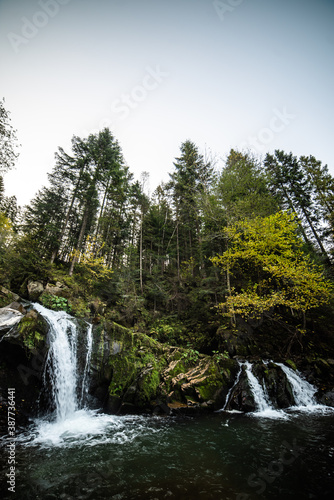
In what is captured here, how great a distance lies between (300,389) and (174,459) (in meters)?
7.53

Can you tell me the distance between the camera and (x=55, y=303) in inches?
403

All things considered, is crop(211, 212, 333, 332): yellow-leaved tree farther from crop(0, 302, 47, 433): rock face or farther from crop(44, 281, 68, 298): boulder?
crop(44, 281, 68, 298): boulder

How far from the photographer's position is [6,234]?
14422 millimetres

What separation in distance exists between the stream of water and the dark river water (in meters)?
0.02

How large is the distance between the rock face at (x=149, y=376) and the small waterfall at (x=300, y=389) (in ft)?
8.73

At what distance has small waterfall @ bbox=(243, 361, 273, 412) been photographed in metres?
8.00

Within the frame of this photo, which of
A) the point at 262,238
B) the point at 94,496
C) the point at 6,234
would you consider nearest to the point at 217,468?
the point at 94,496

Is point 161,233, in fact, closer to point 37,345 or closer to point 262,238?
point 262,238

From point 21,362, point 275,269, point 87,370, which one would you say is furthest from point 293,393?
point 21,362

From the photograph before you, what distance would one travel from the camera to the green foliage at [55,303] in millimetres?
10002

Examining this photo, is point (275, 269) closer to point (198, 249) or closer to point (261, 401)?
point (261, 401)

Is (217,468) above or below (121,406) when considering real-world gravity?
below

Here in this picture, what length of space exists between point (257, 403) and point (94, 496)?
7.34 metres

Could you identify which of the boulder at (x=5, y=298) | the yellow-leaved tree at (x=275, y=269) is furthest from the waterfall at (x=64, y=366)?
the yellow-leaved tree at (x=275, y=269)
